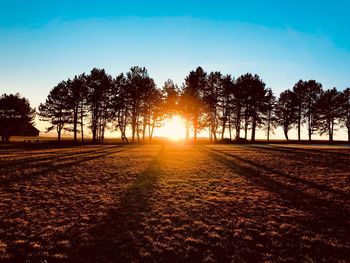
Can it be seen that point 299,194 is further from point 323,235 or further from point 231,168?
point 231,168

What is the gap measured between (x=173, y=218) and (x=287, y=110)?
6248cm

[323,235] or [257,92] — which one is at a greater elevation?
[257,92]

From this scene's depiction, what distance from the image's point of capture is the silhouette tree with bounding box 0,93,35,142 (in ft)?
184

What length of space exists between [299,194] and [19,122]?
64.6 meters

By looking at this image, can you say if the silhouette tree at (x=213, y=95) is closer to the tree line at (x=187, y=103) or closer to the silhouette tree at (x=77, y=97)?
the tree line at (x=187, y=103)

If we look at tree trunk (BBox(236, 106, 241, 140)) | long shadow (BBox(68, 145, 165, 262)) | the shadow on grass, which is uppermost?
tree trunk (BBox(236, 106, 241, 140))

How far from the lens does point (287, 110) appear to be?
62.0 meters

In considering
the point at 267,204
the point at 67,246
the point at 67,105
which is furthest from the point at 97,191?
the point at 67,105

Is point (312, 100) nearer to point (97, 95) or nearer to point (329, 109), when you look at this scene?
point (329, 109)

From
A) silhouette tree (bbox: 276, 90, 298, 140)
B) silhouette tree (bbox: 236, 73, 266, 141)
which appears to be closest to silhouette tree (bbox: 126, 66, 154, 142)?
silhouette tree (bbox: 236, 73, 266, 141)

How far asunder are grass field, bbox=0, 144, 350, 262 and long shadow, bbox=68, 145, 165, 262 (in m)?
0.02

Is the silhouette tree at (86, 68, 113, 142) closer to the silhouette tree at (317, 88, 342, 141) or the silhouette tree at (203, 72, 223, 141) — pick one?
the silhouette tree at (203, 72, 223, 141)

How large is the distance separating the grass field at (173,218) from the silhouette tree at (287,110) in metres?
51.0

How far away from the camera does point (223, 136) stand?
56000mm
